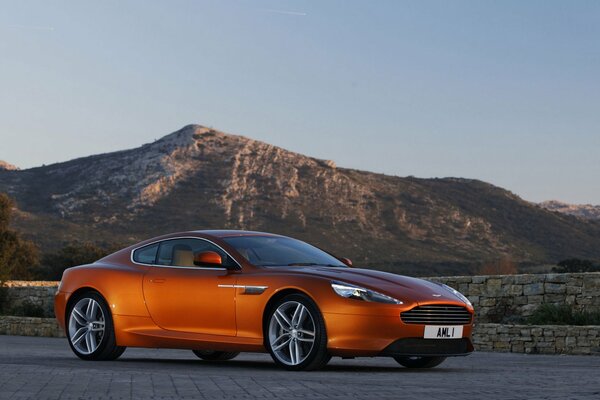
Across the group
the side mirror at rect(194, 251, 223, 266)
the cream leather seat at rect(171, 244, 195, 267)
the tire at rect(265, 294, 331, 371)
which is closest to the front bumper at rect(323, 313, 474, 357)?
the tire at rect(265, 294, 331, 371)

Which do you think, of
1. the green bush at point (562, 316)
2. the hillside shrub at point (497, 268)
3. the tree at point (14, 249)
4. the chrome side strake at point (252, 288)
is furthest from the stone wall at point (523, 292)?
the hillside shrub at point (497, 268)

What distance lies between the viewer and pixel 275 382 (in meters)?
9.73

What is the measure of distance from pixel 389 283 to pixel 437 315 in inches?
23.7

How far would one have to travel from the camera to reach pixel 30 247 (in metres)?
57.4

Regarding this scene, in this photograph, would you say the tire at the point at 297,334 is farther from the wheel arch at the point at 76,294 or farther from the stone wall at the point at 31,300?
the stone wall at the point at 31,300

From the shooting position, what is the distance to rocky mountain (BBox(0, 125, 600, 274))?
305 feet

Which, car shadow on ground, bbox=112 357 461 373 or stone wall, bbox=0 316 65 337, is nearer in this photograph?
car shadow on ground, bbox=112 357 461 373

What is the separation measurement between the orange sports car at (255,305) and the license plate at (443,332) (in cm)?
1

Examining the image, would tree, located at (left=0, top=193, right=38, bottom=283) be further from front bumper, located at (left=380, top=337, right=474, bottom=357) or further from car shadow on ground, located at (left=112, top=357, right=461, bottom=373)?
front bumper, located at (left=380, top=337, right=474, bottom=357)

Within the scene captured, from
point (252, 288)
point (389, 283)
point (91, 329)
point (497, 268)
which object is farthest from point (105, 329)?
point (497, 268)

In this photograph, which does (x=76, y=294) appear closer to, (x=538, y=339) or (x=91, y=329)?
(x=91, y=329)

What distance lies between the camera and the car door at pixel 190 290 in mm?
12109

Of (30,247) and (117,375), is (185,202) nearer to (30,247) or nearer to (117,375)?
(30,247)

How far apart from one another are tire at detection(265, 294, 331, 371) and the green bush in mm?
11075
